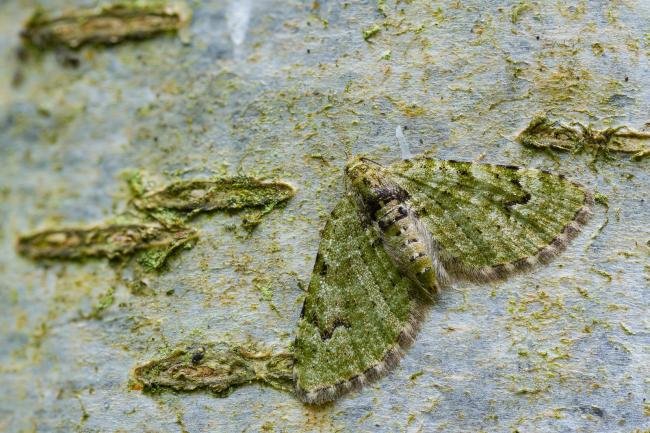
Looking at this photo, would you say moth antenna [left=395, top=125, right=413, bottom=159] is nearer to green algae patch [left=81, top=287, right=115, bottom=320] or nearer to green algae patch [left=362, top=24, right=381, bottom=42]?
green algae patch [left=362, top=24, right=381, bottom=42]

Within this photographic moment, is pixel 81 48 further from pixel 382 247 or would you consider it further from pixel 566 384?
pixel 566 384

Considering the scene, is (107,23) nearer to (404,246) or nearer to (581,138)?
(404,246)

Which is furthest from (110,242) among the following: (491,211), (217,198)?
(491,211)

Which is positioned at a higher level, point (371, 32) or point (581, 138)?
point (371, 32)

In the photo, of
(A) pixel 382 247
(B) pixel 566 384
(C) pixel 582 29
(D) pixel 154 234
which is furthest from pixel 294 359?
(C) pixel 582 29

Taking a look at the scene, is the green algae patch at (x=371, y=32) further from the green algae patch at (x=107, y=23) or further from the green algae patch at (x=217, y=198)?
the green algae patch at (x=107, y=23)

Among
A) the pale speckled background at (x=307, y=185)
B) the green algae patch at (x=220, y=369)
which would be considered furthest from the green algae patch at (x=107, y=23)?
the green algae patch at (x=220, y=369)
